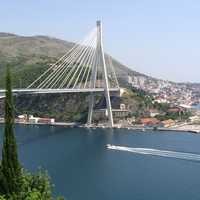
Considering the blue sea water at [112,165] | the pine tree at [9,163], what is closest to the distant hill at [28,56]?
the blue sea water at [112,165]

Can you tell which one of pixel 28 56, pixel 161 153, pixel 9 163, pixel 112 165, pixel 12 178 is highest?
pixel 28 56

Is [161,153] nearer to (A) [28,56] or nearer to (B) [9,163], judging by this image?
(B) [9,163]

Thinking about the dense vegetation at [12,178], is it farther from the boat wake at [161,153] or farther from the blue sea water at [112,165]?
the boat wake at [161,153]

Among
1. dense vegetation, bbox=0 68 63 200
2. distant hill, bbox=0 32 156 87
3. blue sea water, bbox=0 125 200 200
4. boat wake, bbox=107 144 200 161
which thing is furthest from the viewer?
distant hill, bbox=0 32 156 87

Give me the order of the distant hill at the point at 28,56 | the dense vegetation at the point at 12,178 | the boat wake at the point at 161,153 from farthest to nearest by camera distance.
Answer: the distant hill at the point at 28,56 → the boat wake at the point at 161,153 → the dense vegetation at the point at 12,178

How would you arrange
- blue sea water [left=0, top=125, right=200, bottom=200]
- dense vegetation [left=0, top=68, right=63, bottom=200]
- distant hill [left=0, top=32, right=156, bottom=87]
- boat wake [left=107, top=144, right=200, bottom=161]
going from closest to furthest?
dense vegetation [left=0, top=68, right=63, bottom=200] < blue sea water [left=0, top=125, right=200, bottom=200] < boat wake [left=107, top=144, right=200, bottom=161] < distant hill [left=0, top=32, right=156, bottom=87]

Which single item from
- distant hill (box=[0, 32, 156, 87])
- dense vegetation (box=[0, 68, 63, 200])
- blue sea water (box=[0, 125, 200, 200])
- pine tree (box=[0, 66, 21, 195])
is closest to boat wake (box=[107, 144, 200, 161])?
blue sea water (box=[0, 125, 200, 200])

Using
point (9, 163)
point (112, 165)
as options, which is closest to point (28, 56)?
point (112, 165)

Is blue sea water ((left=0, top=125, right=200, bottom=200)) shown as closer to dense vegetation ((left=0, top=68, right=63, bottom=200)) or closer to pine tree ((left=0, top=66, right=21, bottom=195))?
dense vegetation ((left=0, top=68, right=63, bottom=200))

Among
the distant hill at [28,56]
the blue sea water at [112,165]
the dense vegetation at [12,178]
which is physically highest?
the distant hill at [28,56]

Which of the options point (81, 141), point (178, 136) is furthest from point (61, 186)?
point (178, 136)
